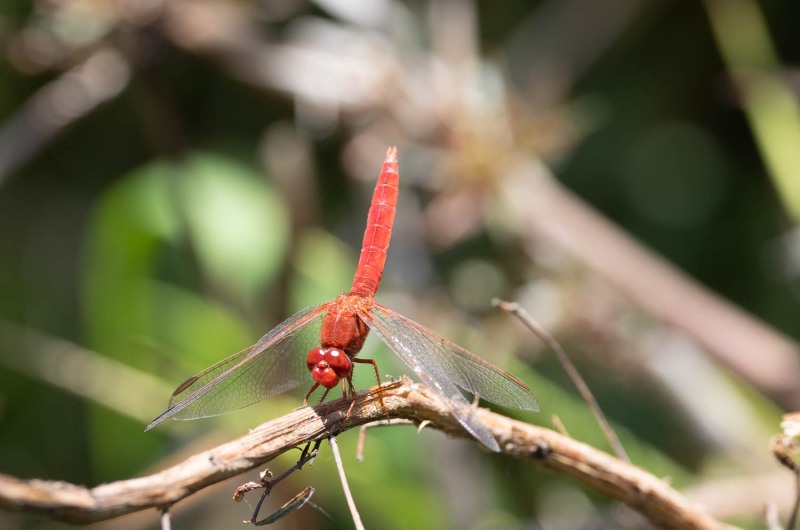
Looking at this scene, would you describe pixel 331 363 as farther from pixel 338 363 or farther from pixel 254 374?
pixel 254 374

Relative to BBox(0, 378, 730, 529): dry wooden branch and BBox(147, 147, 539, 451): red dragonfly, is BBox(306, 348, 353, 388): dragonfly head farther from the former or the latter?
BBox(0, 378, 730, 529): dry wooden branch

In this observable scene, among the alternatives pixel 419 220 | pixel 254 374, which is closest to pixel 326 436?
pixel 254 374

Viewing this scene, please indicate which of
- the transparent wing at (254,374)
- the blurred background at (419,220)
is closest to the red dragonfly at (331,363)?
the transparent wing at (254,374)

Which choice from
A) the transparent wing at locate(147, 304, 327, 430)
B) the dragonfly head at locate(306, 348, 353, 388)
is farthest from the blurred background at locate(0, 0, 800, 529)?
the dragonfly head at locate(306, 348, 353, 388)

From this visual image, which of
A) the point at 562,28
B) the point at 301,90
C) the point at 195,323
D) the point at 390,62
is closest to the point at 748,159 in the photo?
the point at 562,28

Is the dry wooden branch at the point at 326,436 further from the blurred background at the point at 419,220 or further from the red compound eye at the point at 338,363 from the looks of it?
the blurred background at the point at 419,220

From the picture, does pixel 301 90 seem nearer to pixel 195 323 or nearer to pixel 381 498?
pixel 195 323
